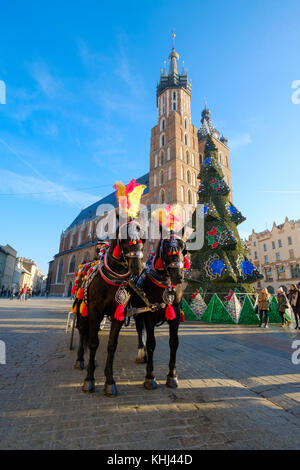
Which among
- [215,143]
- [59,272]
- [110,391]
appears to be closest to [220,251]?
[110,391]

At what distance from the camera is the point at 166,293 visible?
3254 millimetres

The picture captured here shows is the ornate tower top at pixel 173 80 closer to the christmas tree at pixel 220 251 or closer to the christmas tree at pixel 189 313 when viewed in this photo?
the christmas tree at pixel 220 251

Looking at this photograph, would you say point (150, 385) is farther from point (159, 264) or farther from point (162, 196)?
point (162, 196)

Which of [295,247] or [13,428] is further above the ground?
[295,247]

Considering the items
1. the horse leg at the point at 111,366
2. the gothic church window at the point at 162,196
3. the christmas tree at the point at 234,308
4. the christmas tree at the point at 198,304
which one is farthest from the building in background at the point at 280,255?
the horse leg at the point at 111,366

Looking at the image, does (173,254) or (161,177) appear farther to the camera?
(161,177)

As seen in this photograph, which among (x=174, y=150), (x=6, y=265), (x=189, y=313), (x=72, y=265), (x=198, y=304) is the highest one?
(x=174, y=150)

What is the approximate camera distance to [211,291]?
1141 centimetres

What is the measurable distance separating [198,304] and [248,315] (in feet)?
7.93

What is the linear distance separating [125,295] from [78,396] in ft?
4.41

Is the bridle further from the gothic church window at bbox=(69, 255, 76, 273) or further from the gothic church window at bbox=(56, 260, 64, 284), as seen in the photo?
the gothic church window at bbox=(56, 260, 64, 284)
